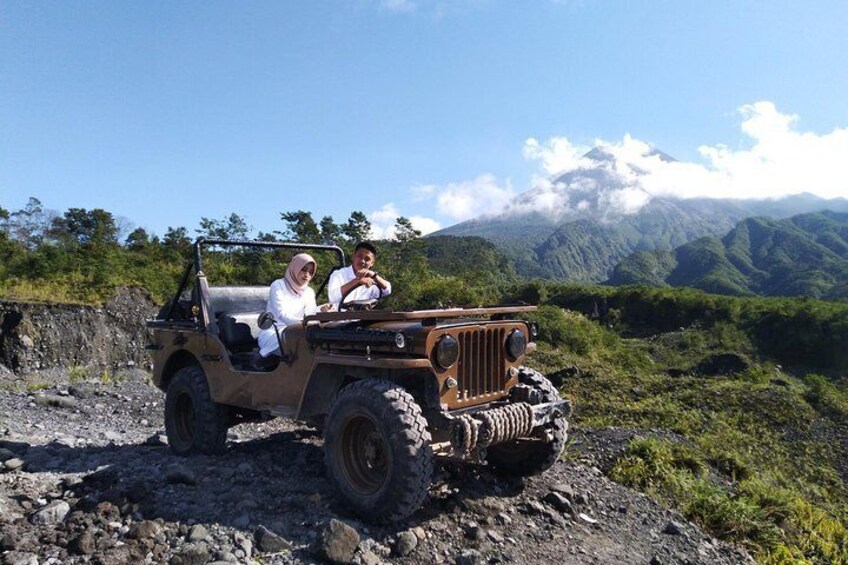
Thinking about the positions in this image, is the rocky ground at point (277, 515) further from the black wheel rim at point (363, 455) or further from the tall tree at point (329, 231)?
the tall tree at point (329, 231)

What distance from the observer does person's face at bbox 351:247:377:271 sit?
5.78 m

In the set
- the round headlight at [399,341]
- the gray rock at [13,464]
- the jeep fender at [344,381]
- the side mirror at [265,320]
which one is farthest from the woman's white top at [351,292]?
the gray rock at [13,464]

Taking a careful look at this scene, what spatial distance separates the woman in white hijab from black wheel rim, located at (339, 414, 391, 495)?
4.19ft

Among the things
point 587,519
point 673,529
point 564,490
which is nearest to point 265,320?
point 564,490

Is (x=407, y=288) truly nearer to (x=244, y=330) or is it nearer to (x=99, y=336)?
(x=99, y=336)

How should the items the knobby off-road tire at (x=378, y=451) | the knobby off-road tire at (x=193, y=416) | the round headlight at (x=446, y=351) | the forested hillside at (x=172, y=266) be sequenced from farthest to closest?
1. the forested hillside at (x=172, y=266)
2. the knobby off-road tire at (x=193, y=416)
3. the round headlight at (x=446, y=351)
4. the knobby off-road tire at (x=378, y=451)

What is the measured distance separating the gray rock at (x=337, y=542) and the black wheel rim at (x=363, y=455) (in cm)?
53

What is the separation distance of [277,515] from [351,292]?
2.20 meters

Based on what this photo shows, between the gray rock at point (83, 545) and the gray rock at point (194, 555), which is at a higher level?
the gray rock at point (83, 545)

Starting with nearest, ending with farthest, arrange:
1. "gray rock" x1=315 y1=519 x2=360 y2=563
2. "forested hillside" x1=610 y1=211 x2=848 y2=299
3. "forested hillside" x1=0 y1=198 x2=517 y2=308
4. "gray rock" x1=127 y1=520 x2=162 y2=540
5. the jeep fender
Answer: "gray rock" x1=315 y1=519 x2=360 y2=563, "gray rock" x1=127 y1=520 x2=162 y2=540, the jeep fender, "forested hillside" x1=0 y1=198 x2=517 y2=308, "forested hillside" x1=610 y1=211 x2=848 y2=299

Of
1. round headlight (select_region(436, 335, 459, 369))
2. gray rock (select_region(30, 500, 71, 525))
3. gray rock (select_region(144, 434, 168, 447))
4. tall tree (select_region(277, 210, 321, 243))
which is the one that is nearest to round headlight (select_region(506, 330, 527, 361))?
round headlight (select_region(436, 335, 459, 369))

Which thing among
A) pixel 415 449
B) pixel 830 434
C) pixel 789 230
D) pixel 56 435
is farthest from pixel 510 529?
pixel 789 230

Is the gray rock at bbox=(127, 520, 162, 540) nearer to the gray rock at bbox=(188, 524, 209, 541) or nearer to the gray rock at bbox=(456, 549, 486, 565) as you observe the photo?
the gray rock at bbox=(188, 524, 209, 541)

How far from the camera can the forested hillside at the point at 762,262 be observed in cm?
8167
